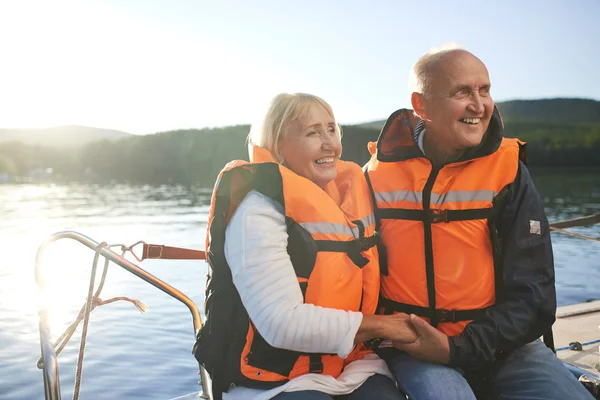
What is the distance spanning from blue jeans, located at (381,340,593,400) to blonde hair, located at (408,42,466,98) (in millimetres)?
1236

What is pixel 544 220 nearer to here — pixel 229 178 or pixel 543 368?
pixel 543 368

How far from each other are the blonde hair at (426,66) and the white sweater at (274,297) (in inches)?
39.4

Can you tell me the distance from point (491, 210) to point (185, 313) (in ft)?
38.0

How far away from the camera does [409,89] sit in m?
2.71

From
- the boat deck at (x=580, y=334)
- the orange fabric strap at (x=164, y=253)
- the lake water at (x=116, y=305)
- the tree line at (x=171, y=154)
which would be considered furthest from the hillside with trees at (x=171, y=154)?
the orange fabric strap at (x=164, y=253)

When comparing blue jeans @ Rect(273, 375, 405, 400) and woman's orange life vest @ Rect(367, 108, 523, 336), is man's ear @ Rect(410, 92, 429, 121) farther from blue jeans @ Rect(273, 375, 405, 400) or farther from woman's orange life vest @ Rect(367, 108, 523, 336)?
blue jeans @ Rect(273, 375, 405, 400)

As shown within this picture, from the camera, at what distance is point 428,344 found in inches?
89.4

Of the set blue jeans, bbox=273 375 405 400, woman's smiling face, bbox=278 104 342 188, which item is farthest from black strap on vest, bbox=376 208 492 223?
blue jeans, bbox=273 375 405 400

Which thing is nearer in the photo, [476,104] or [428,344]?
[428,344]

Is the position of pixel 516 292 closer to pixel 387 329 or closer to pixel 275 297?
pixel 387 329

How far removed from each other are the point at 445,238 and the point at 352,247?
450mm

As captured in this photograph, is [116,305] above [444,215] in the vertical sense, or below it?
below

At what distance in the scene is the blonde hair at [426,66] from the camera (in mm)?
2484

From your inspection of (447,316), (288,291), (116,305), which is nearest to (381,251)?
(447,316)
